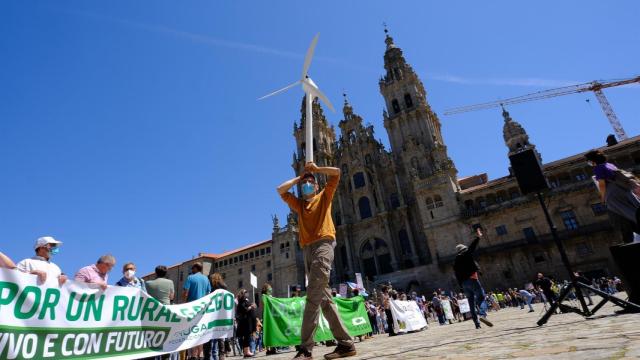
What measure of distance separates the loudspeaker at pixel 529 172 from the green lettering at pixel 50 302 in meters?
7.48

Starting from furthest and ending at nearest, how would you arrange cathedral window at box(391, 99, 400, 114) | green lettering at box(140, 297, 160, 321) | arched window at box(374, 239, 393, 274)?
cathedral window at box(391, 99, 400, 114)
arched window at box(374, 239, 393, 274)
green lettering at box(140, 297, 160, 321)

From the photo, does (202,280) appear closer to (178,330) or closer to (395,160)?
(178,330)

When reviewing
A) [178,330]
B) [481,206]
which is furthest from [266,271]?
[178,330]

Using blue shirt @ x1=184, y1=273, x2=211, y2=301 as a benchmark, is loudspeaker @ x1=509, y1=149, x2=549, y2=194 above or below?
above

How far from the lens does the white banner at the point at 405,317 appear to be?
1141 cm

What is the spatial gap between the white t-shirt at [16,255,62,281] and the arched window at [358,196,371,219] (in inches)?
1527

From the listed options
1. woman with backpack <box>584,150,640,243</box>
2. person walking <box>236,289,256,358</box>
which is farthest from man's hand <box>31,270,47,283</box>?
woman with backpack <box>584,150,640,243</box>

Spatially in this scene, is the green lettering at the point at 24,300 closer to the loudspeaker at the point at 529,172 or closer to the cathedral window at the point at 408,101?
the loudspeaker at the point at 529,172

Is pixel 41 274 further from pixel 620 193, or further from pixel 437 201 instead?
pixel 437 201

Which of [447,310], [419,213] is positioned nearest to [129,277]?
[447,310]

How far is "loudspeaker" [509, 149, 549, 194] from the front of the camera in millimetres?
6505

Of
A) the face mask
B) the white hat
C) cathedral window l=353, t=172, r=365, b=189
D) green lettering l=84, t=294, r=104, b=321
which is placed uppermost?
cathedral window l=353, t=172, r=365, b=189

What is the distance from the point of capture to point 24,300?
3459mm

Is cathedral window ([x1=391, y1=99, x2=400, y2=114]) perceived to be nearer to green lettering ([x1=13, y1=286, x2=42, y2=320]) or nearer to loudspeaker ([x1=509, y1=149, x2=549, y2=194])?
loudspeaker ([x1=509, y1=149, x2=549, y2=194])
